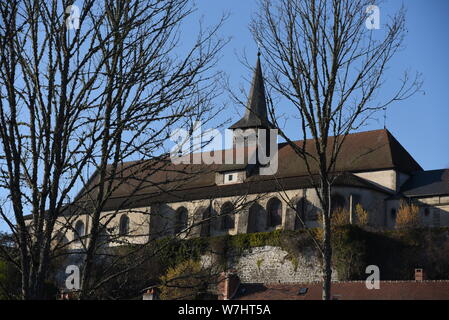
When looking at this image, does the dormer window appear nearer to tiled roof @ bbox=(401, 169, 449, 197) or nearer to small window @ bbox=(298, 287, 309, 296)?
tiled roof @ bbox=(401, 169, 449, 197)

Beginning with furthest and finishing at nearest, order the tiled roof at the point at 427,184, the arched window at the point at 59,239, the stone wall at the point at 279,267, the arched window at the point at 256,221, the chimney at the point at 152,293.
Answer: the arched window at the point at 256,221
the tiled roof at the point at 427,184
the stone wall at the point at 279,267
the chimney at the point at 152,293
the arched window at the point at 59,239

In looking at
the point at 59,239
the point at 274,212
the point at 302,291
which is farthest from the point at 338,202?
the point at 59,239

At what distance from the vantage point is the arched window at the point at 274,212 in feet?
161

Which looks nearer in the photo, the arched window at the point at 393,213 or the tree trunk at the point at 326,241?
the tree trunk at the point at 326,241

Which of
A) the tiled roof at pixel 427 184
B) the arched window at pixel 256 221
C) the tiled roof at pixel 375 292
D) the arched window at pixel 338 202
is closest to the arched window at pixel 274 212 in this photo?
the arched window at pixel 256 221

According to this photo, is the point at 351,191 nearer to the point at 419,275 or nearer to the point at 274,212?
the point at 274,212

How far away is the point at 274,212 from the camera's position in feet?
162

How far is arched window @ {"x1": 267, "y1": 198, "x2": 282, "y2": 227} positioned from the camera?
49.1 m

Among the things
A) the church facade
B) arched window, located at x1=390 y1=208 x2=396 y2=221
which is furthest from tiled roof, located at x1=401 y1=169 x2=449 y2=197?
arched window, located at x1=390 y1=208 x2=396 y2=221

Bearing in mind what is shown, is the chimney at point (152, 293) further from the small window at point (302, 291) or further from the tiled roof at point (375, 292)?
the small window at point (302, 291)

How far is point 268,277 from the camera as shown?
42.7 m
